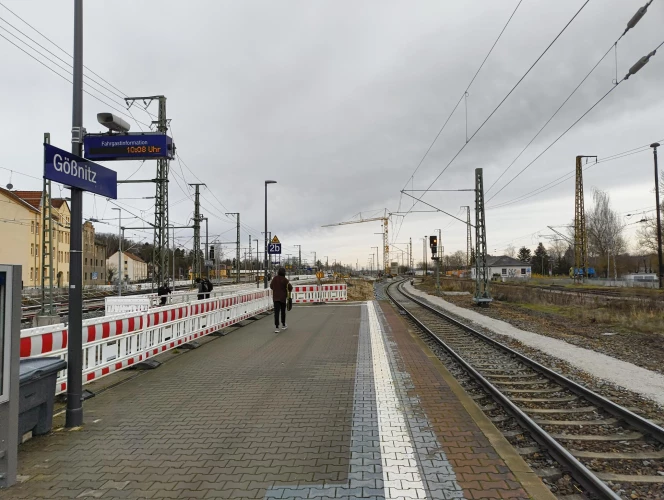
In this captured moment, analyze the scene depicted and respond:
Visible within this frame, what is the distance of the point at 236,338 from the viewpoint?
1243 centimetres

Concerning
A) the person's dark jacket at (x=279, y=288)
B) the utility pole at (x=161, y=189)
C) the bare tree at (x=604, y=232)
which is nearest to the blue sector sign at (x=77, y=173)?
the person's dark jacket at (x=279, y=288)

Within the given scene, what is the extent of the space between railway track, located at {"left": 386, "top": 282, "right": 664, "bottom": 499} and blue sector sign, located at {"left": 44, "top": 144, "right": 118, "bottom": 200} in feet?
18.0

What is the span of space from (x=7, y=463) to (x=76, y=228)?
2.60m

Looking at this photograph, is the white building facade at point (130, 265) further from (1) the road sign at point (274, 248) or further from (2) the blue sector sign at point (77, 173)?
(2) the blue sector sign at point (77, 173)

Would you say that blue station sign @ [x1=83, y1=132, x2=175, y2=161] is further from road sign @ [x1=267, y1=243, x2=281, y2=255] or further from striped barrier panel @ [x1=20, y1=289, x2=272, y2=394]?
road sign @ [x1=267, y1=243, x2=281, y2=255]

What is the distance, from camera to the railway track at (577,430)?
392 centimetres

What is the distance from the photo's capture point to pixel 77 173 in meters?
5.04

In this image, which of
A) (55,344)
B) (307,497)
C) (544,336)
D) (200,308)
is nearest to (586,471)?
(307,497)

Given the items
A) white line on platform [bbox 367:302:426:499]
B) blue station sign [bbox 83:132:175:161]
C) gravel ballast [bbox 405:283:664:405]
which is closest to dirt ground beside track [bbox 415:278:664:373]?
gravel ballast [bbox 405:283:664:405]

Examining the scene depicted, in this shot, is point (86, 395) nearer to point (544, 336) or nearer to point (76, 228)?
point (76, 228)

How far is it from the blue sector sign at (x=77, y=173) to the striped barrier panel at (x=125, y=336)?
1.90 meters

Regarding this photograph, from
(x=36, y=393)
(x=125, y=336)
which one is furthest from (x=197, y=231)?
(x=36, y=393)

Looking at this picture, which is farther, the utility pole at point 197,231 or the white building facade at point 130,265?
the white building facade at point 130,265

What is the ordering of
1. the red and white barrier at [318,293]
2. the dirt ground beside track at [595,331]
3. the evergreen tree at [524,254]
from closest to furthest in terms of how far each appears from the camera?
the dirt ground beside track at [595,331] < the red and white barrier at [318,293] < the evergreen tree at [524,254]
